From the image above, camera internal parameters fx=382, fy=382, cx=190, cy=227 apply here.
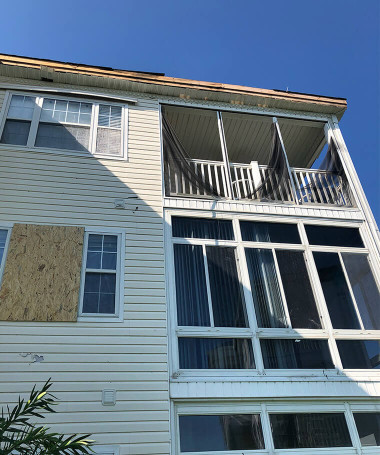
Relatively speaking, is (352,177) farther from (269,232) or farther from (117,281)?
(117,281)

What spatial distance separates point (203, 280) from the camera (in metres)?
6.23

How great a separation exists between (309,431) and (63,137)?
254 inches

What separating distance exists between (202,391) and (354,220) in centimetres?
447

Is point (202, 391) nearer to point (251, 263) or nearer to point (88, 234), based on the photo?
point (251, 263)

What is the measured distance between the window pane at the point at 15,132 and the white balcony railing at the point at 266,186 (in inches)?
108

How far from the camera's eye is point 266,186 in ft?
Result: 25.3

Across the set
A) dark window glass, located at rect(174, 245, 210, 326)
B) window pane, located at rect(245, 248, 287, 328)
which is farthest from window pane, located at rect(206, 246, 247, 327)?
window pane, located at rect(245, 248, 287, 328)

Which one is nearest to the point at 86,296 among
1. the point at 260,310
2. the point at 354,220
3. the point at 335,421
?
the point at 260,310

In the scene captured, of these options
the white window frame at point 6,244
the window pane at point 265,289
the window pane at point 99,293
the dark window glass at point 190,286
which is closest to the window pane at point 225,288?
the dark window glass at point 190,286

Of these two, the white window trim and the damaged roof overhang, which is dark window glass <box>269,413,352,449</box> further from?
the damaged roof overhang

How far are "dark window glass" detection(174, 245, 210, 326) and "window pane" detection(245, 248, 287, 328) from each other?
83cm

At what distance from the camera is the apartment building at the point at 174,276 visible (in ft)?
16.7

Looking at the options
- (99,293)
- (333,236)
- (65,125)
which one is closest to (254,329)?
(99,293)

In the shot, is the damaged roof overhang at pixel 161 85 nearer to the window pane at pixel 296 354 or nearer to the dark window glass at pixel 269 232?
the dark window glass at pixel 269 232
